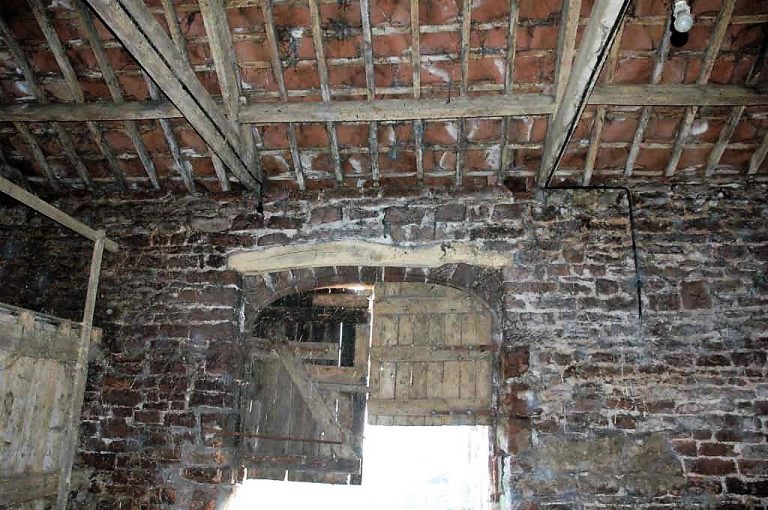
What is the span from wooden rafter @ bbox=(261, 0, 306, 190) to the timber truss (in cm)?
1

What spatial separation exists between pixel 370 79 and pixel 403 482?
25.8 ft

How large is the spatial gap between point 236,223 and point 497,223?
224 cm

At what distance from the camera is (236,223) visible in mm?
4758

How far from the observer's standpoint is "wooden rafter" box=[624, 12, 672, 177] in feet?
11.9

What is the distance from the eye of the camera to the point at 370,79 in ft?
12.9

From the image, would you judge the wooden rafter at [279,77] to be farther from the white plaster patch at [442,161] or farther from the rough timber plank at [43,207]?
the rough timber plank at [43,207]

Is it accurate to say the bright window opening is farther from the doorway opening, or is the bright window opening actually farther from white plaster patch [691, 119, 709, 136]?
white plaster patch [691, 119, 709, 136]

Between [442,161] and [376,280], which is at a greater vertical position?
[442,161]

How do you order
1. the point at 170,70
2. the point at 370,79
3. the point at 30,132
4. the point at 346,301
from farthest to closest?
the point at 346,301 < the point at 30,132 < the point at 370,79 < the point at 170,70

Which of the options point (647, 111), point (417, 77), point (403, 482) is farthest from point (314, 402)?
point (403, 482)

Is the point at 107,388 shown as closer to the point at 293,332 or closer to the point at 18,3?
the point at 293,332

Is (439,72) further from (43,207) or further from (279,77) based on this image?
(43,207)

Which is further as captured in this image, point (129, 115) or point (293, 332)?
point (293, 332)

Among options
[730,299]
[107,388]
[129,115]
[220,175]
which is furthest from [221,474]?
[730,299]
